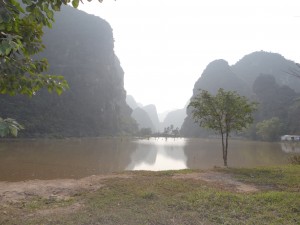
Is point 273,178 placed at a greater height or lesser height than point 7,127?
lesser

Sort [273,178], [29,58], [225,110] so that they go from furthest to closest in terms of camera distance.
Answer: [225,110] → [273,178] → [29,58]

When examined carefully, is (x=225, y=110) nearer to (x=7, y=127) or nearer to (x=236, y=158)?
(x=236, y=158)

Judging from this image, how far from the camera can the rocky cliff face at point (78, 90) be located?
98.4 meters

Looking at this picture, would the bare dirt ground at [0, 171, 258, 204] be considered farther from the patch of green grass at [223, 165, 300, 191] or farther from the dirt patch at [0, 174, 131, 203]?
the patch of green grass at [223, 165, 300, 191]

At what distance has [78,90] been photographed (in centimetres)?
13025

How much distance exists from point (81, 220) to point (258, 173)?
12.3m

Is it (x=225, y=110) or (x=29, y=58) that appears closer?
(x=29, y=58)

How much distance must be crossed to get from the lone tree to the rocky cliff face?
248 feet

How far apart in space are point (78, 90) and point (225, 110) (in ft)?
381

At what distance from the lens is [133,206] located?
8.88 meters

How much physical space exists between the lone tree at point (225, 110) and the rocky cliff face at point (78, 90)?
7556 centimetres

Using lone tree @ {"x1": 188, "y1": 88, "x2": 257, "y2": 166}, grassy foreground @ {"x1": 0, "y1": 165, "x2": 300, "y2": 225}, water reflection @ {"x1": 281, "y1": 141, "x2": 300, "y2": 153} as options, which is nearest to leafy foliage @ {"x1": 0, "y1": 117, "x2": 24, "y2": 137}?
grassy foreground @ {"x1": 0, "y1": 165, "x2": 300, "y2": 225}

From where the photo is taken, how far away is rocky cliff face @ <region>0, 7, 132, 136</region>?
98.4m

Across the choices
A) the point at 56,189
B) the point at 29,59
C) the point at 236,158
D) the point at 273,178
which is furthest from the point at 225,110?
the point at 29,59
